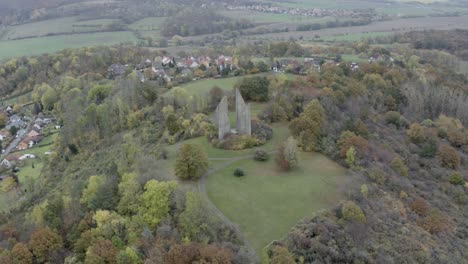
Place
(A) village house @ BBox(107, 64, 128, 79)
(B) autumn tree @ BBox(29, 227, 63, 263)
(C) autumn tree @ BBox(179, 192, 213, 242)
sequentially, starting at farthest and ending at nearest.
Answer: (A) village house @ BBox(107, 64, 128, 79) → (B) autumn tree @ BBox(29, 227, 63, 263) → (C) autumn tree @ BBox(179, 192, 213, 242)

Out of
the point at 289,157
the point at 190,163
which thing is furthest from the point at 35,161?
the point at 289,157

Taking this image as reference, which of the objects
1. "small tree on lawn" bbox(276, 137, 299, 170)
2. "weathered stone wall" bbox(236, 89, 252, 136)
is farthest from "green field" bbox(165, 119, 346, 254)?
"weathered stone wall" bbox(236, 89, 252, 136)

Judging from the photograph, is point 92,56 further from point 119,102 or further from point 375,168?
point 375,168

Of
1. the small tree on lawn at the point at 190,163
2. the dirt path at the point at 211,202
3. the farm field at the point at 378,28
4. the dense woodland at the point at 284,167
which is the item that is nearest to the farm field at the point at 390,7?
the farm field at the point at 378,28

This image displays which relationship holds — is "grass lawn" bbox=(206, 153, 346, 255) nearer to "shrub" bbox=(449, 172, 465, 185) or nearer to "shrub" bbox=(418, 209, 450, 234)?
"shrub" bbox=(418, 209, 450, 234)

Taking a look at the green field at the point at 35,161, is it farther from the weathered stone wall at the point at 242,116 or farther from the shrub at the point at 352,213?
the shrub at the point at 352,213

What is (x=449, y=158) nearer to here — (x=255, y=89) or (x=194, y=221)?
(x=255, y=89)
